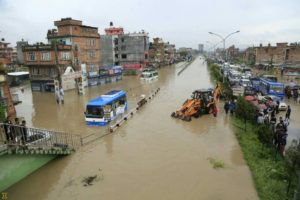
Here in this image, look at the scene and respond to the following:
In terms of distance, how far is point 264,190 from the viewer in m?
10.7

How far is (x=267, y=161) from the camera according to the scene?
43.7 feet

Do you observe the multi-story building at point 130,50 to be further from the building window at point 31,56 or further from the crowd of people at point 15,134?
the crowd of people at point 15,134

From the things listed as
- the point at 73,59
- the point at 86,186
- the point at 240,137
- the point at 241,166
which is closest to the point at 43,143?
the point at 86,186

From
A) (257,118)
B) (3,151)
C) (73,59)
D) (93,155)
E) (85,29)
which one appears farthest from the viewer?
(85,29)

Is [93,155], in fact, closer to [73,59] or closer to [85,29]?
[73,59]

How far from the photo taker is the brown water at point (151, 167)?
1123 centimetres

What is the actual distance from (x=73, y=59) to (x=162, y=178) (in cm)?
3228

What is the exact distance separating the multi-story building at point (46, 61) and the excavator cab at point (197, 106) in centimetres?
2129

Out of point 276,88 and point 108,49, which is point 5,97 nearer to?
point 276,88

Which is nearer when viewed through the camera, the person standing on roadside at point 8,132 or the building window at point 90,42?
the person standing on roadside at point 8,132

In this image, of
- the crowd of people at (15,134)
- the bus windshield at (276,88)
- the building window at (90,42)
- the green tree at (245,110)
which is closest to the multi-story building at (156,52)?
the building window at (90,42)

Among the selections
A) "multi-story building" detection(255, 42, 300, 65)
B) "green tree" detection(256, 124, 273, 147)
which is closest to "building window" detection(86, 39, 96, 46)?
"green tree" detection(256, 124, 273, 147)

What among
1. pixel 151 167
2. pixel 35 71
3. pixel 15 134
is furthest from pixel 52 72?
pixel 151 167

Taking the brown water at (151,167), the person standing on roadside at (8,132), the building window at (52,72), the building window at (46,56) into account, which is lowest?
the brown water at (151,167)
